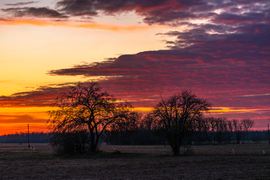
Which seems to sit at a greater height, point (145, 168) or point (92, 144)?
point (92, 144)

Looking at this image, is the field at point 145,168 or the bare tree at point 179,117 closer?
the field at point 145,168

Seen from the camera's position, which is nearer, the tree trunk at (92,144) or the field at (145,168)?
the field at (145,168)

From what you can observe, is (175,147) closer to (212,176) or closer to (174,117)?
(174,117)

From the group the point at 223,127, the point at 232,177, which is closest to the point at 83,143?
the point at 232,177

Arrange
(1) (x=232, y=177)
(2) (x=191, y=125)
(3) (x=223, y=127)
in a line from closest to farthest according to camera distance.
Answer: (1) (x=232, y=177), (2) (x=191, y=125), (3) (x=223, y=127)

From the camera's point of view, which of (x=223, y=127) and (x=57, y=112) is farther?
(x=223, y=127)

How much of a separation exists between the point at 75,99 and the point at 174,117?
16.7 metres

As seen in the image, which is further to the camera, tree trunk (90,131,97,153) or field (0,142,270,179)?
tree trunk (90,131,97,153)

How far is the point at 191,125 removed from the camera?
4666 centimetres

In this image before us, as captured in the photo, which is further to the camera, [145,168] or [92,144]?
[92,144]

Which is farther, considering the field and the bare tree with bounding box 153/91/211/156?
the bare tree with bounding box 153/91/211/156

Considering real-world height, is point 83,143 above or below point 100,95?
below

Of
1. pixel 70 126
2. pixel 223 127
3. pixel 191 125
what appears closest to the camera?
pixel 191 125

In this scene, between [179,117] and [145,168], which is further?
[179,117]
